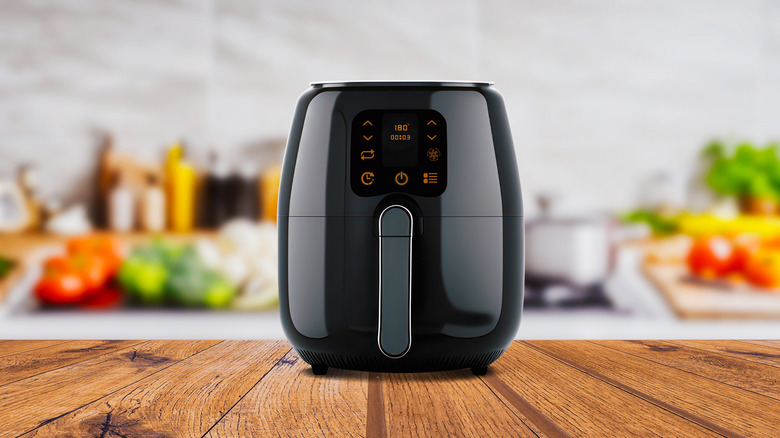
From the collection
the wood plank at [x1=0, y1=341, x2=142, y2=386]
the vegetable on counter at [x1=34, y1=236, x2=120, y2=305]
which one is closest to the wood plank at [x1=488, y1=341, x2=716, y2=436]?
the wood plank at [x1=0, y1=341, x2=142, y2=386]

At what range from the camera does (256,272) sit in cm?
170

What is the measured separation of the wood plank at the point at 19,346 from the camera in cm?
62

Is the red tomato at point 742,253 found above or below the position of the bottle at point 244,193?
below

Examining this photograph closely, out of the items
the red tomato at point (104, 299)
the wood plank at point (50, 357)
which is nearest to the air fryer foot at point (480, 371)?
the wood plank at point (50, 357)

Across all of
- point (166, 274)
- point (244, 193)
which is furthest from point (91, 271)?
point (244, 193)

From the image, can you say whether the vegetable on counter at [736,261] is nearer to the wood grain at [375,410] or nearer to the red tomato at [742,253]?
the red tomato at [742,253]

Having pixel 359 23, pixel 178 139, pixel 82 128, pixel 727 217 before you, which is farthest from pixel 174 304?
pixel 727 217

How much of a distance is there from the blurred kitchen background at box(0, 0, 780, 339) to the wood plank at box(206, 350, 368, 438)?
4.19 ft

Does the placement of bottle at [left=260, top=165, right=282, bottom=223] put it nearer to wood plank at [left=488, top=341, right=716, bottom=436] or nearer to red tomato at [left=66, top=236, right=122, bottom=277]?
red tomato at [left=66, top=236, right=122, bottom=277]

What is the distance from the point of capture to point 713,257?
164 centimetres

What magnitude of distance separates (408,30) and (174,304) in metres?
0.95

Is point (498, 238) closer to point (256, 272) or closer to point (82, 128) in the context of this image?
point (256, 272)

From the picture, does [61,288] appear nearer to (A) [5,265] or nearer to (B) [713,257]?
(A) [5,265]

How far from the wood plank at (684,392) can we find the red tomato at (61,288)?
1.39 m
